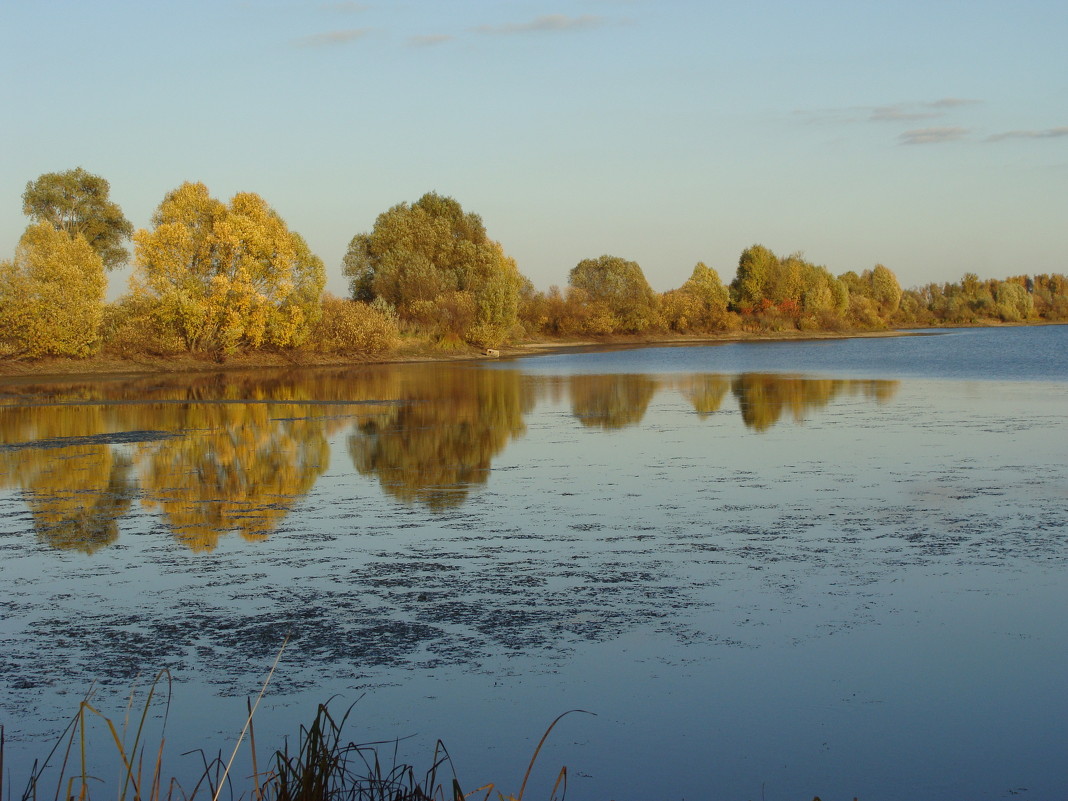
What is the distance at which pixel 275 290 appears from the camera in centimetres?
4781

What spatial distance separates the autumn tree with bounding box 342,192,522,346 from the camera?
6141 cm

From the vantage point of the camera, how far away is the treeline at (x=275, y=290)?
42375mm

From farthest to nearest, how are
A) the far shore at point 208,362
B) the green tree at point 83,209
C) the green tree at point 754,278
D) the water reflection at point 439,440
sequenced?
the green tree at point 754,278, the green tree at point 83,209, the far shore at point 208,362, the water reflection at point 439,440

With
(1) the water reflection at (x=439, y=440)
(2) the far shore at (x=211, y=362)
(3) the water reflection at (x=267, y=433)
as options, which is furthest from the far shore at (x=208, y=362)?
(1) the water reflection at (x=439, y=440)

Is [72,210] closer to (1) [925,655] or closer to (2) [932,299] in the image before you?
(1) [925,655]

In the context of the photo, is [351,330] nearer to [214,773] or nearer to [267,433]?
[267,433]

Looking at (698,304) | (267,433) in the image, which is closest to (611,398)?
(267,433)

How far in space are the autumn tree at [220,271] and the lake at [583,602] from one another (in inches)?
1117

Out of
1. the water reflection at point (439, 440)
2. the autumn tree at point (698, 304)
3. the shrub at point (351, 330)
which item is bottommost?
the water reflection at point (439, 440)

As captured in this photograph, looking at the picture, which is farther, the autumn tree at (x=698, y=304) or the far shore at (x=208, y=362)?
the autumn tree at (x=698, y=304)

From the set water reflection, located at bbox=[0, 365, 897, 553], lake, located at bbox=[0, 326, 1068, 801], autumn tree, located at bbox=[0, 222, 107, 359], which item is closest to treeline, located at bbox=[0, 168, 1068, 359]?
autumn tree, located at bbox=[0, 222, 107, 359]

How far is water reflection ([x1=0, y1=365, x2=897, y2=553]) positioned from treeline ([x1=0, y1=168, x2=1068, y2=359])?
23.2 ft

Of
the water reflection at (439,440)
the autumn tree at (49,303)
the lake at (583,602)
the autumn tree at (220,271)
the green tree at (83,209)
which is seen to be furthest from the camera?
the green tree at (83,209)

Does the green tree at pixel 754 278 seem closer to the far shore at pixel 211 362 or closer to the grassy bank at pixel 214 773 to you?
the far shore at pixel 211 362
